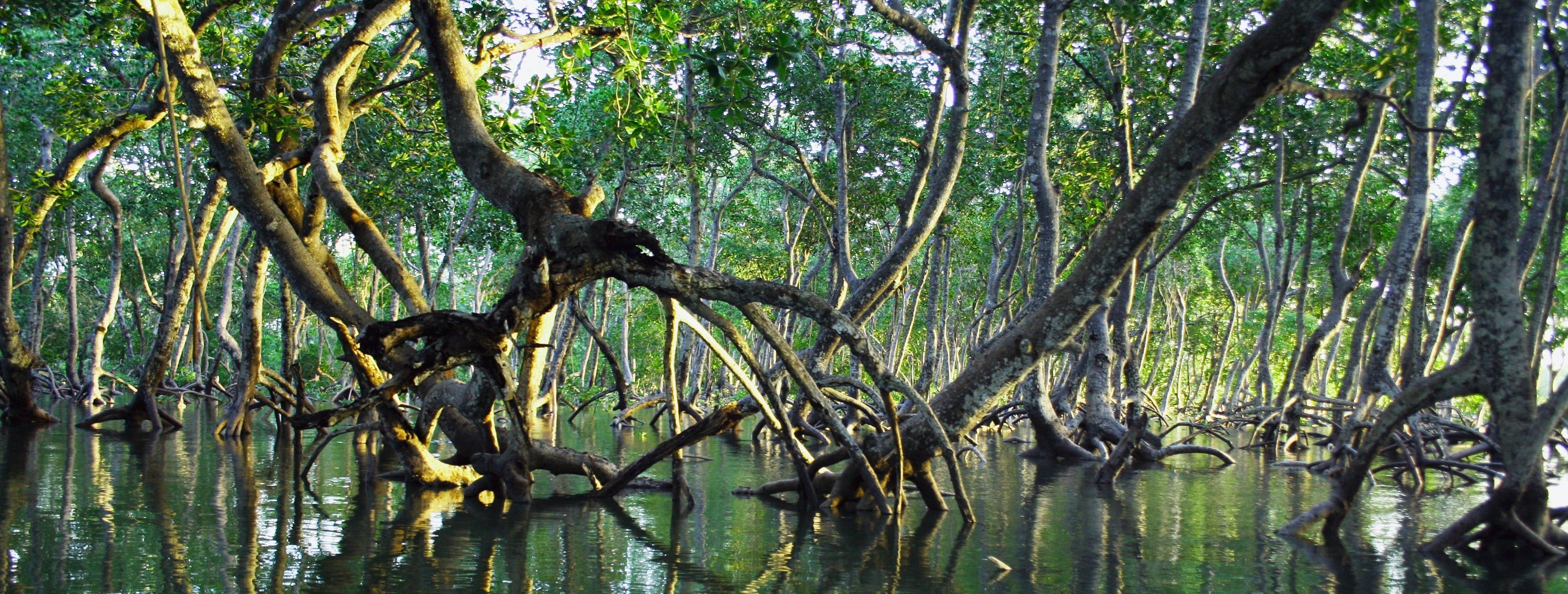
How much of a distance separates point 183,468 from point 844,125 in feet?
34.9

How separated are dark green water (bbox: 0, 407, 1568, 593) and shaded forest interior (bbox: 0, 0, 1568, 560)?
0.45 meters

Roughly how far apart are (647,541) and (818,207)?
16.3 meters

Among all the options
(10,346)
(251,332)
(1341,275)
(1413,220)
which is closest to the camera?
(1413,220)

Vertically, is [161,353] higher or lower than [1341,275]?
lower

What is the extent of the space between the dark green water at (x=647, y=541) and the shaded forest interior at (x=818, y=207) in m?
0.45

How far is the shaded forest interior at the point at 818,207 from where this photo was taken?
20.7 ft

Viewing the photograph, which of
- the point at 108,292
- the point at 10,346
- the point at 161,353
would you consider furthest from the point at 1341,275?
the point at 108,292

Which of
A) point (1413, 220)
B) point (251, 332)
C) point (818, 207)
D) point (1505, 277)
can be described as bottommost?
point (251, 332)

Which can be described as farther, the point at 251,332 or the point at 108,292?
the point at 108,292

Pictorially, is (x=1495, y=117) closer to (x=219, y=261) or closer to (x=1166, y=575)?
(x=1166, y=575)

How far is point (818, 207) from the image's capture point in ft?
74.4

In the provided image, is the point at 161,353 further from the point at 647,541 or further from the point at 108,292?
the point at 647,541

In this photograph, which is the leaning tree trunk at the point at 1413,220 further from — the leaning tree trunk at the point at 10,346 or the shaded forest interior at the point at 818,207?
the leaning tree trunk at the point at 10,346

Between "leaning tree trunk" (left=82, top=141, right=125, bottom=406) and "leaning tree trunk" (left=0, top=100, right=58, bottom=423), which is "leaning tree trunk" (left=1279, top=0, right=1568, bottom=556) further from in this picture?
"leaning tree trunk" (left=0, top=100, right=58, bottom=423)
